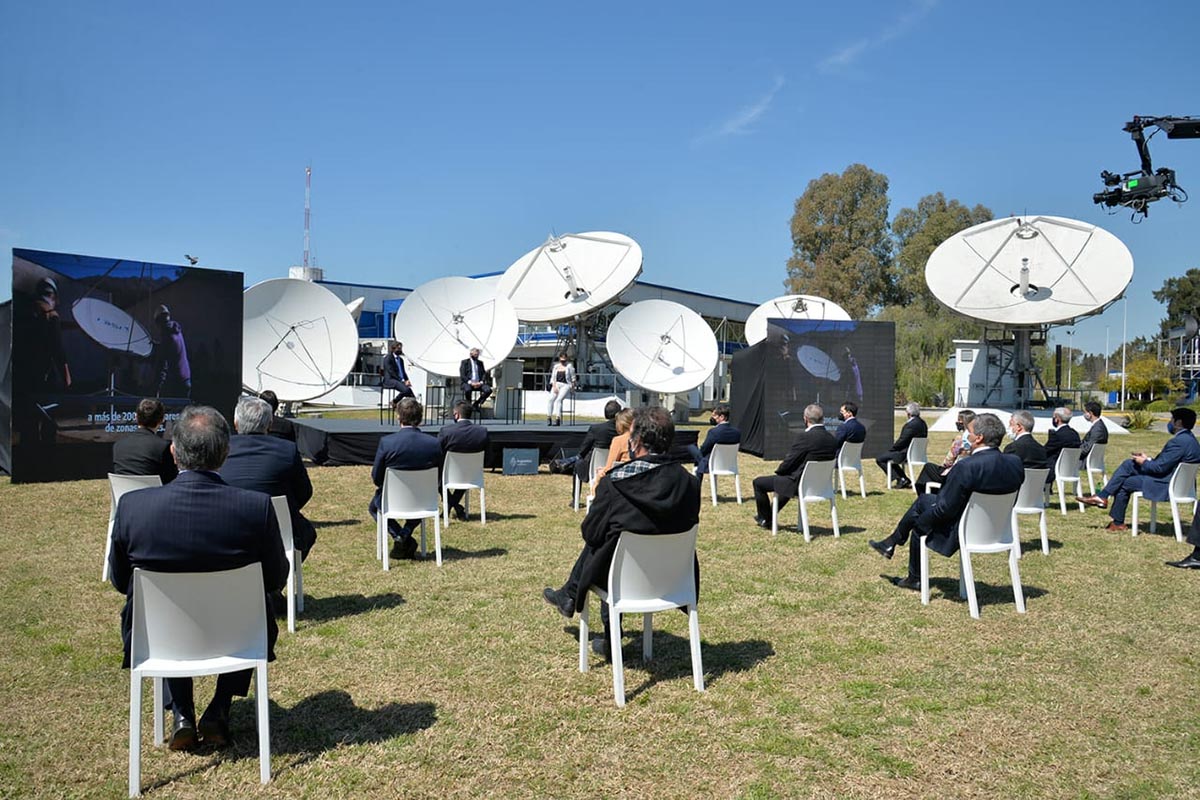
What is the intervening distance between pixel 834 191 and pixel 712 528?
164 ft

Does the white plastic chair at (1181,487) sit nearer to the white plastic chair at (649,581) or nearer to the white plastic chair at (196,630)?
the white plastic chair at (649,581)

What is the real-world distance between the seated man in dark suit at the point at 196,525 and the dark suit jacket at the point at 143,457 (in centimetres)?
304

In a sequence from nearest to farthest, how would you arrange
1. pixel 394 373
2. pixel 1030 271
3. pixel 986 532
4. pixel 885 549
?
1. pixel 986 532
2. pixel 885 549
3. pixel 394 373
4. pixel 1030 271

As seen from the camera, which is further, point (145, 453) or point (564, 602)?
point (145, 453)

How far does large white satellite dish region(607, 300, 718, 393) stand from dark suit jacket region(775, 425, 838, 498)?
13.4 metres

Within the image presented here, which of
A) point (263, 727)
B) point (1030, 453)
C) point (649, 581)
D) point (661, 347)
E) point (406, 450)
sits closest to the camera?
point (263, 727)

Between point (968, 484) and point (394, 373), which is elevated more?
point (394, 373)

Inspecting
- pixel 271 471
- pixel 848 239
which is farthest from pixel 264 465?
pixel 848 239

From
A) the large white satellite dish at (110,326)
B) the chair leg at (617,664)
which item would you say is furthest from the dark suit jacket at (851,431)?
the large white satellite dish at (110,326)

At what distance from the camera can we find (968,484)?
5.93 m

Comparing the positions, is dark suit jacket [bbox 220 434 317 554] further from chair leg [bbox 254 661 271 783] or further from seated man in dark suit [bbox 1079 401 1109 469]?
seated man in dark suit [bbox 1079 401 1109 469]

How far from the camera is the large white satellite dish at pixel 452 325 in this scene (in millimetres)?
19344

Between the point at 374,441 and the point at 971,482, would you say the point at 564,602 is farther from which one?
the point at 374,441

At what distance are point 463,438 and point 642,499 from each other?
16.6 ft
